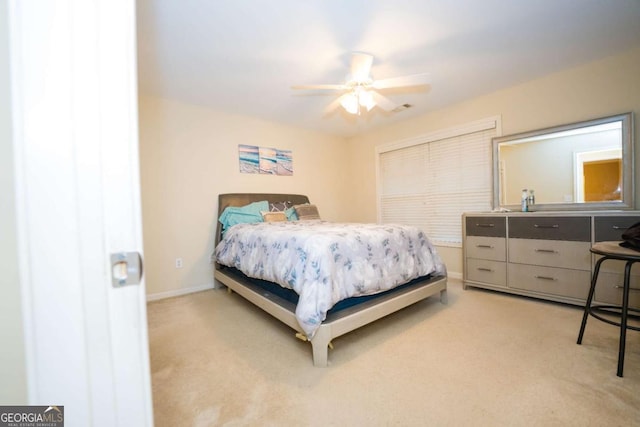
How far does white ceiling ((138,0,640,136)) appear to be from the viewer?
178 centimetres

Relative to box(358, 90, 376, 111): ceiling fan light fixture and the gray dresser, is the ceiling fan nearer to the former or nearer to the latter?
box(358, 90, 376, 111): ceiling fan light fixture

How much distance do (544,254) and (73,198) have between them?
3389 mm

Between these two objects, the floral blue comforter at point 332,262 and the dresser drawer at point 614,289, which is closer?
the floral blue comforter at point 332,262

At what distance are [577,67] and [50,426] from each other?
164 inches

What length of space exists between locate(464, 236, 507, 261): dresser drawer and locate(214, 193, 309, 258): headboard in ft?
8.00

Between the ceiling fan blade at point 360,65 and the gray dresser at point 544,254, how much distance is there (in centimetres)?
204

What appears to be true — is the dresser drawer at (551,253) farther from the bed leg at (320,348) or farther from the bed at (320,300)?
the bed leg at (320,348)

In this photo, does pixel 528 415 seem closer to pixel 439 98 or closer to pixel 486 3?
pixel 486 3

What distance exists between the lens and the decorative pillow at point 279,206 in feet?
12.2

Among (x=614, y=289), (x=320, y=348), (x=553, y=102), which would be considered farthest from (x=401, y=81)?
(x=614, y=289)

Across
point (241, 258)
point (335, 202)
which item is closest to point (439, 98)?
point (335, 202)

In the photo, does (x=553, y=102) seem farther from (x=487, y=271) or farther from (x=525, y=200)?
(x=487, y=271)

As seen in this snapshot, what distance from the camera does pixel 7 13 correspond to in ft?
1.42

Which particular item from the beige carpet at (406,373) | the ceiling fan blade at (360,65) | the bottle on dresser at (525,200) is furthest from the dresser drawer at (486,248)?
the ceiling fan blade at (360,65)
